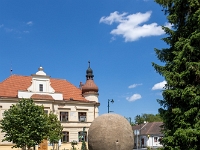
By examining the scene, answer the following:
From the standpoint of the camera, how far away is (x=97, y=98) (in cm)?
4356

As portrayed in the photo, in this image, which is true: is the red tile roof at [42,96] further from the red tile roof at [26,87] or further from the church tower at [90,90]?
the church tower at [90,90]

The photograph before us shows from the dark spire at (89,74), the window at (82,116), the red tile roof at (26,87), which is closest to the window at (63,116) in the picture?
the window at (82,116)

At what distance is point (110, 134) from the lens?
13.8 meters

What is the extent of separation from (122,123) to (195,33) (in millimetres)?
6494

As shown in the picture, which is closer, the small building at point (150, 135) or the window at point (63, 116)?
the window at point (63, 116)

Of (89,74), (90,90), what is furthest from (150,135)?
(90,90)

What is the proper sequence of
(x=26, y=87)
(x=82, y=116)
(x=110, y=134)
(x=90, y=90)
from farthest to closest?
1. (x=90, y=90)
2. (x=82, y=116)
3. (x=26, y=87)
4. (x=110, y=134)

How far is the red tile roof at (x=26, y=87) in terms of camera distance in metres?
38.2

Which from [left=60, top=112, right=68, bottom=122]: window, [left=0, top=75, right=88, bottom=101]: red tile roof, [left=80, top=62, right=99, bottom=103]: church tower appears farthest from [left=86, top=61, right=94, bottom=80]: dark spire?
[left=60, top=112, right=68, bottom=122]: window

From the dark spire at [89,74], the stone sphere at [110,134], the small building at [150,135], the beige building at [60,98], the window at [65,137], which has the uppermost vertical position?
the dark spire at [89,74]

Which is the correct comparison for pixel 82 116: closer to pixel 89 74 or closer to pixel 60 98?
pixel 60 98

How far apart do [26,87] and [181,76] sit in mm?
26961

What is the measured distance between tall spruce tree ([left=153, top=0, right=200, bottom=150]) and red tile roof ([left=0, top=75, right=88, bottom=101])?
24.7 meters

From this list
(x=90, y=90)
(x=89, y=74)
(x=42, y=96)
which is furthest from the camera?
(x=89, y=74)
